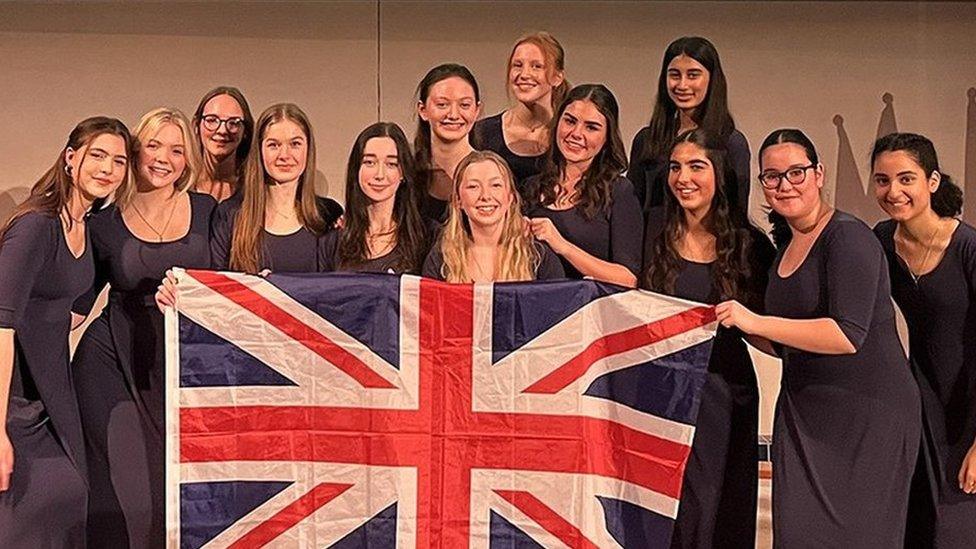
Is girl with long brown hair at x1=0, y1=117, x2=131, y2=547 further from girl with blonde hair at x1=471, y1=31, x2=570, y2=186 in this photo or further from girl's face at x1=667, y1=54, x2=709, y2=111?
girl's face at x1=667, y1=54, x2=709, y2=111

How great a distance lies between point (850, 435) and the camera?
3.32 metres

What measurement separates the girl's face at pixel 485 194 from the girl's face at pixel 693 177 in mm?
489

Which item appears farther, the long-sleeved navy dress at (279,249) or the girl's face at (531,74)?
the girl's face at (531,74)

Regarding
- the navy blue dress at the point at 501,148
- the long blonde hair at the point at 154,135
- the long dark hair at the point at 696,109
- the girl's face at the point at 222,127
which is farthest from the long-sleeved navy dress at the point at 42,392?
the long dark hair at the point at 696,109

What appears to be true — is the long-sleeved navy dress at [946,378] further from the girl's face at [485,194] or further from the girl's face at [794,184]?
the girl's face at [485,194]

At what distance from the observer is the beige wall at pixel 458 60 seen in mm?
5305

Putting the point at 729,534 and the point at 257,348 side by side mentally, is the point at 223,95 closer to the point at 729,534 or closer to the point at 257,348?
the point at 257,348

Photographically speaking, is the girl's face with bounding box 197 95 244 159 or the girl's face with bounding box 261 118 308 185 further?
the girl's face with bounding box 197 95 244 159

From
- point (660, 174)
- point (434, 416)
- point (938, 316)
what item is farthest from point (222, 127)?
point (938, 316)

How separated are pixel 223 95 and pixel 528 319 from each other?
1.39 metres

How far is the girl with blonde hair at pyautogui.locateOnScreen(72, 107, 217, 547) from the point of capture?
141 inches

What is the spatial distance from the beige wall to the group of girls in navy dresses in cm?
159

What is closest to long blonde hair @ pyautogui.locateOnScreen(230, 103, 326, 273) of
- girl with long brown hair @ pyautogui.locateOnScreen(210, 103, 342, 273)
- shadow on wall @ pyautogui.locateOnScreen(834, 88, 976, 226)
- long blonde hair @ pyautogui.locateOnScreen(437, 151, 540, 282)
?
girl with long brown hair @ pyautogui.locateOnScreen(210, 103, 342, 273)

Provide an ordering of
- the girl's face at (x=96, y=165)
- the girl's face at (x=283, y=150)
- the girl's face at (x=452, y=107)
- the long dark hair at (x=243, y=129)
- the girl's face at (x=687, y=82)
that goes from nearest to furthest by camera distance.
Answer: the girl's face at (x=96, y=165) → the girl's face at (x=283, y=150) → the girl's face at (x=452, y=107) → the girl's face at (x=687, y=82) → the long dark hair at (x=243, y=129)
